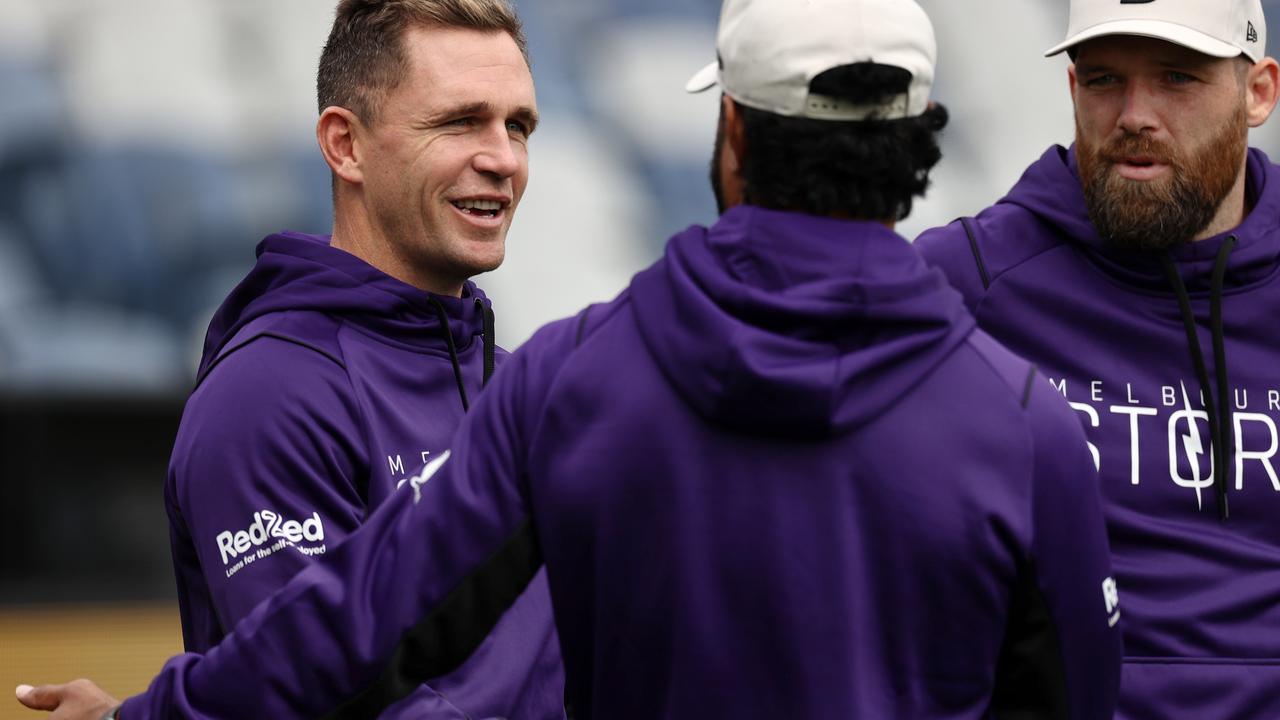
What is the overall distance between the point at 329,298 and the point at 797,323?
1.14 metres

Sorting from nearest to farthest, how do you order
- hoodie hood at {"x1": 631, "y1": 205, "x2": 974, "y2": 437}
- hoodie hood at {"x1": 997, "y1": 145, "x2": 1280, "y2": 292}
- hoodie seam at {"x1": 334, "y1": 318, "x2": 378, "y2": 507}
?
hoodie hood at {"x1": 631, "y1": 205, "x2": 974, "y2": 437} < hoodie seam at {"x1": 334, "y1": 318, "x2": 378, "y2": 507} < hoodie hood at {"x1": 997, "y1": 145, "x2": 1280, "y2": 292}

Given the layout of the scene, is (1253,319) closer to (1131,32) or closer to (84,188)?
(1131,32)

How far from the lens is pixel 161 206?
8.16m

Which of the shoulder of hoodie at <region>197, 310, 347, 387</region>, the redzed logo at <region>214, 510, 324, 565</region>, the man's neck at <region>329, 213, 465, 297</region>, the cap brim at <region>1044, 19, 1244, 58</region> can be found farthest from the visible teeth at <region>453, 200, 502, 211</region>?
the cap brim at <region>1044, 19, 1244, 58</region>

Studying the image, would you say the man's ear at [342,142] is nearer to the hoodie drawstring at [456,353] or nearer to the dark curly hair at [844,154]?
the hoodie drawstring at [456,353]

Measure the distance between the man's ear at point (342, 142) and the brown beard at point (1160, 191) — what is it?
1175 mm

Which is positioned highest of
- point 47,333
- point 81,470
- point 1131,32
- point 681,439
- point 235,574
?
point 1131,32

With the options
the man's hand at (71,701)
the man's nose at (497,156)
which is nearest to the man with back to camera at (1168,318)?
the man's nose at (497,156)

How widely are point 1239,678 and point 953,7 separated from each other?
7.12 meters

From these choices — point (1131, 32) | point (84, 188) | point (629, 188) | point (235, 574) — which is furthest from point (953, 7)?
point (235, 574)

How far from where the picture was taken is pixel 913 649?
171 cm

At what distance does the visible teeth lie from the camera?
2.81 metres

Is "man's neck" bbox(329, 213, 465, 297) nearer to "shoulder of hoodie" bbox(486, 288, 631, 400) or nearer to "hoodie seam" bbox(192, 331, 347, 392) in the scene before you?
"hoodie seam" bbox(192, 331, 347, 392)

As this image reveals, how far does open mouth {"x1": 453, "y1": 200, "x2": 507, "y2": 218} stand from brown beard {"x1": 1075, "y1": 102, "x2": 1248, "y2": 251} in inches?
37.2
